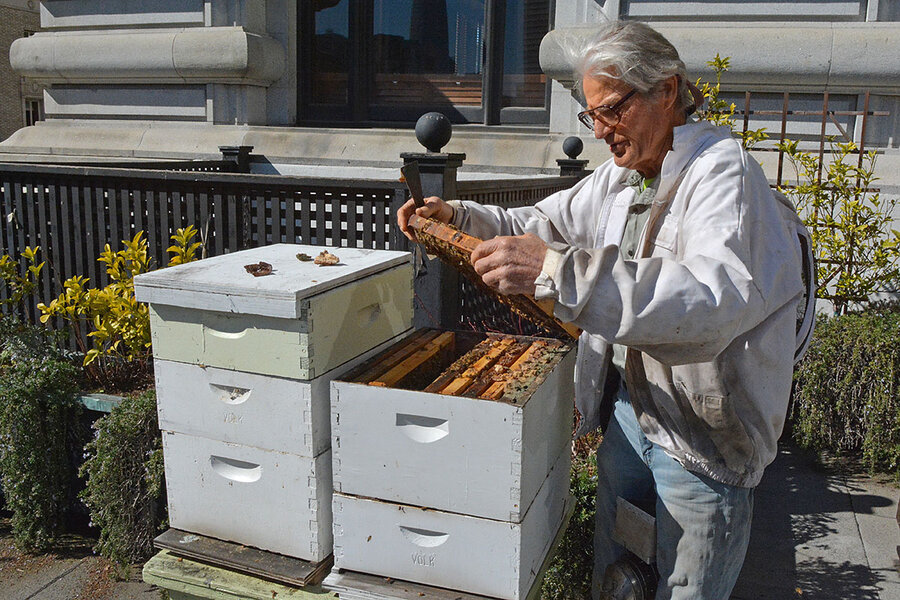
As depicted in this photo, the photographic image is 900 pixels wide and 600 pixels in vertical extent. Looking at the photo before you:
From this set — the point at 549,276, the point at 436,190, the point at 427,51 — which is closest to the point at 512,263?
the point at 549,276

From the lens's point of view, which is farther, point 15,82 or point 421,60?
point 15,82

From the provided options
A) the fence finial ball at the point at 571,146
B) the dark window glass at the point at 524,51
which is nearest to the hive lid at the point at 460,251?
the fence finial ball at the point at 571,146

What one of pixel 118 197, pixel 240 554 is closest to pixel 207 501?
pixel 240 554

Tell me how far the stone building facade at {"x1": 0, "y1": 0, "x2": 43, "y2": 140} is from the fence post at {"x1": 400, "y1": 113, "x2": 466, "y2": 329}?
108 feet

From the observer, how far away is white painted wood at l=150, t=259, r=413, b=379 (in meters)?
2.22

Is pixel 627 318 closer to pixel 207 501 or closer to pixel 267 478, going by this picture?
pixel 267 478

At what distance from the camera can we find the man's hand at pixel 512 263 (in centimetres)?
167

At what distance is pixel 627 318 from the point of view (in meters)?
1.56

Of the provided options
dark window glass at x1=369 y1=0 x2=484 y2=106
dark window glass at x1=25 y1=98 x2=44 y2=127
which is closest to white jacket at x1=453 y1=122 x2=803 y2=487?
dark window glass at x1=369 y1=0 x2=484 y2=106

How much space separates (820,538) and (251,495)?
3292mm

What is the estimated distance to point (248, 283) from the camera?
232cm

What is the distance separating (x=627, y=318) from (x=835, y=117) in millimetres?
6567

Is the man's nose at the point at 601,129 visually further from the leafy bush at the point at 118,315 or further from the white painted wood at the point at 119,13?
the white painted wood at the point at 119,13

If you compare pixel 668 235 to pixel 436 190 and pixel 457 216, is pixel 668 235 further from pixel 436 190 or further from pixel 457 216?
pixel 436 190
